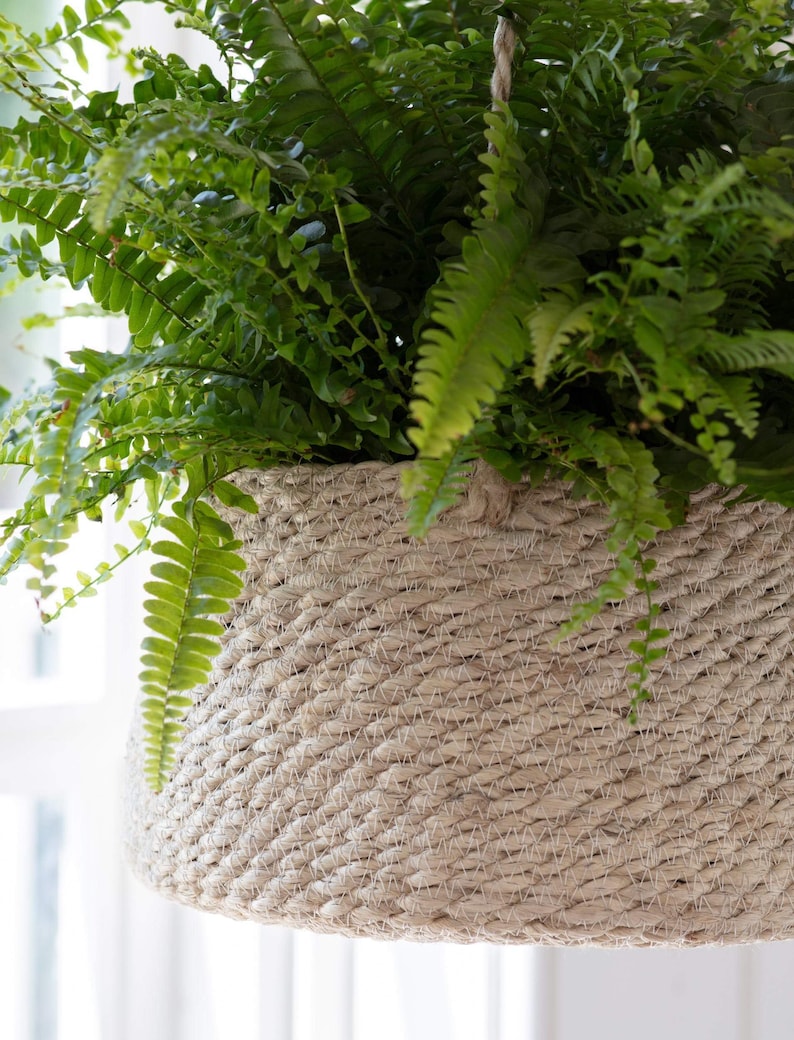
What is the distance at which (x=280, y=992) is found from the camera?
1316 mm

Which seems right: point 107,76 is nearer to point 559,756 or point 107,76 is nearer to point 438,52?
point 438,52

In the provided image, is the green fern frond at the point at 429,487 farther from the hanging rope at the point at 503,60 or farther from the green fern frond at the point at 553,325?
the hanging rope at the point at 503,60

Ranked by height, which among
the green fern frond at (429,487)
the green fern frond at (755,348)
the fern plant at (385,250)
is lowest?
the green fern frond at (429,487)

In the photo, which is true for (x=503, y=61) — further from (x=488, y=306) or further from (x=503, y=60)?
(x=488, y=306)

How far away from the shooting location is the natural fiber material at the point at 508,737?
49 centimetres

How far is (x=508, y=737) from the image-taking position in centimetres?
49

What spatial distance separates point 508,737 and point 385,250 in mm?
259

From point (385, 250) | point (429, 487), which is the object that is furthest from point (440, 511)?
point (385, 250)

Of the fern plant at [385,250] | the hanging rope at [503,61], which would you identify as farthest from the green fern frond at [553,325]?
the hanging rope at [503,61]

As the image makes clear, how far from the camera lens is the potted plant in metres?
0.48

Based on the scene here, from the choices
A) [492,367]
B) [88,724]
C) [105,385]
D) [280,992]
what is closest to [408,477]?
[492,367]

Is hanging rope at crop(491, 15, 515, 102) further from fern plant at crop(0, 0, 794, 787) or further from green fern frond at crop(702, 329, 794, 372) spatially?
green fern frond at crop(702, 329, 794, 372)

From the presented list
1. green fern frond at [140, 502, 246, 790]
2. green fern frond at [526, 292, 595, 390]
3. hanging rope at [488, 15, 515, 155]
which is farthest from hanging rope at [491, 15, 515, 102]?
green fern frond at [140, 502, 246, 790]

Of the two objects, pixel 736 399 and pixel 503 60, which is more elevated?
pixel 503 60
